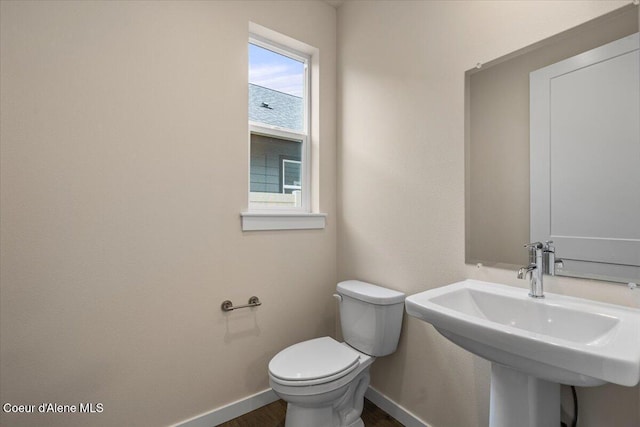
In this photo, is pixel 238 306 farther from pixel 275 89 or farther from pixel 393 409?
pixel 275 89

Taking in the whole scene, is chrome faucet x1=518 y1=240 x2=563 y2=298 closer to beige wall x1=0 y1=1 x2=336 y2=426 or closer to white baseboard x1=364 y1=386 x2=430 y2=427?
white baseboard x1=364 y1=386 x2=430 y2=427

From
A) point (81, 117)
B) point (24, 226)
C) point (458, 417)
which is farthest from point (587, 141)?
point (24, 226)

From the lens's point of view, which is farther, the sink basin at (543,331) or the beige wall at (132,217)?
the beige wall at (132,217)

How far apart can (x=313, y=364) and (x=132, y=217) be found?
43.8 inches

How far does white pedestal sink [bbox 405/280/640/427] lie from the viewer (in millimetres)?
681

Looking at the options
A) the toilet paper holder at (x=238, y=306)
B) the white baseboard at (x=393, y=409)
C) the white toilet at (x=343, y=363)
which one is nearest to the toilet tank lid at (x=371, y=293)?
the white toilet at (x=343, y=363)

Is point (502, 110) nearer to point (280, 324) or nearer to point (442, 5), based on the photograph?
point (442, 5)

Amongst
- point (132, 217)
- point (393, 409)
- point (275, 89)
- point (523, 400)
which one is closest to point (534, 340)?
point (523, 400)

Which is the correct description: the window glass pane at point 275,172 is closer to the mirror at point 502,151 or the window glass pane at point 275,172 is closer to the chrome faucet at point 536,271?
the mirror at point 502,151

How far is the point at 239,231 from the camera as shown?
1761 millimetres

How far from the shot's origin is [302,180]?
2.14 meters

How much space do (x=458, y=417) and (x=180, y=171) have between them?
180 centimetres

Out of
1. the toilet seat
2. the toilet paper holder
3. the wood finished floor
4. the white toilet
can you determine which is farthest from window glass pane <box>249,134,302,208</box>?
the wood finished floor

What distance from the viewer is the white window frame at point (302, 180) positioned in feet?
6.00
